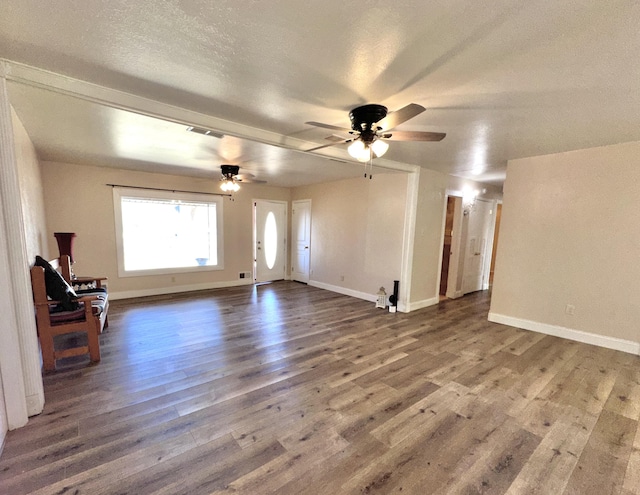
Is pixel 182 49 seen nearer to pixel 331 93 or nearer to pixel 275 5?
pixel 275 5

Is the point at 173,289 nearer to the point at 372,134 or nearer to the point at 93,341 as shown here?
the point at 93,341

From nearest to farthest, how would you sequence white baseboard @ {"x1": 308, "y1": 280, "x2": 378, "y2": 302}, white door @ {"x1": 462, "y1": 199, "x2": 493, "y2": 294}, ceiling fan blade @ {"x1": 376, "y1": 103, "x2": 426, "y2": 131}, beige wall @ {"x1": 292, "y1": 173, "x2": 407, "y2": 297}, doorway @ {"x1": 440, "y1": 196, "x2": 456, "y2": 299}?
ceiling fan blade @ {"x1": 376, "y1": 103, "x2": 426, "y2": 131} < beige wall @ {"x1": 292, "y1": 173, "x2": 407, "y2": 297} < white baseboard @ {"x1": 308, "y1": 280, "x2": 378, "y2": 302} < doorway @ {"x1": 440, "y1": 196, "x2": 456, "y2": 299} < white door @ {"x1": 462, "y1": 199, "x2": 493, "y2": 294}

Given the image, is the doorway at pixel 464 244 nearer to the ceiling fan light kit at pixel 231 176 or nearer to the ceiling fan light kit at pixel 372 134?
the ceiling fan light kit at pixel 372 134

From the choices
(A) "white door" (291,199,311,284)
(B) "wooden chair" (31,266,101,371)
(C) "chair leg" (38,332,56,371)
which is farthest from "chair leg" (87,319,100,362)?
(A) "white door" (291,199,311,284)

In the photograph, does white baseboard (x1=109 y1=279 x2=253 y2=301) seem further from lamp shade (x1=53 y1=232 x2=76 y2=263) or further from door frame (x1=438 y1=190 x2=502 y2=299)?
door frame (x1=438 y1=190 x2=502 y2=299)

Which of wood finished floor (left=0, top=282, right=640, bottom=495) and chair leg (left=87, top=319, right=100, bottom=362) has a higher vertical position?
chair leg (left=87, top=319, right=100, bottom=362)

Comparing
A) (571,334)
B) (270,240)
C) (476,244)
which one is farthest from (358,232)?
(571,334)

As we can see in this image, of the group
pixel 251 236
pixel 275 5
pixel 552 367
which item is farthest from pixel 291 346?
pixel 251 236

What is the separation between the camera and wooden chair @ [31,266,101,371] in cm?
239

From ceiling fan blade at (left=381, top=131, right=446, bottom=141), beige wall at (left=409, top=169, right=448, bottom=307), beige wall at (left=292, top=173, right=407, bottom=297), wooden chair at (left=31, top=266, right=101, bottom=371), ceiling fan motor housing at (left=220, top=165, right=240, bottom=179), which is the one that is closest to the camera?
ceiling fan blade at (left=381, top=131, right=446, bottom=141)

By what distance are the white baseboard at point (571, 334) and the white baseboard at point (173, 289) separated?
16.5 feet

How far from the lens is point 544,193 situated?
3723mm

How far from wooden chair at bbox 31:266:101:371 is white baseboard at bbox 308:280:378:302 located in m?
3.95

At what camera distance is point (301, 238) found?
6781 millimetres
